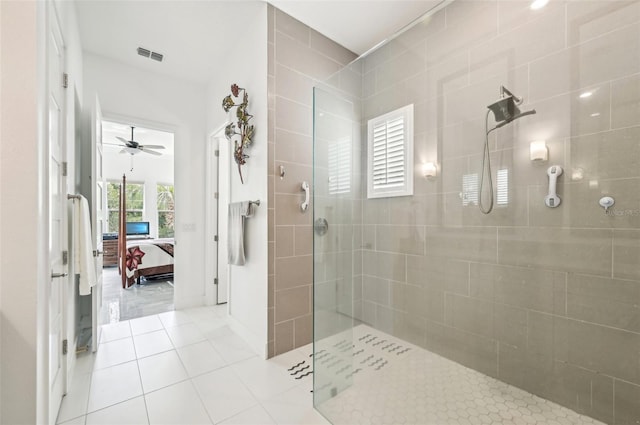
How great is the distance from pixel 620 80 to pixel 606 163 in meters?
0.41

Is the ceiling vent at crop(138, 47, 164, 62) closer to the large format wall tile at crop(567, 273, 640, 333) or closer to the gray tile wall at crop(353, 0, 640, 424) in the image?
the gray tile wall at crop(353, 0, 640, 424)

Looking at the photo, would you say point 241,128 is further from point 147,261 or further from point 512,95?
point 147,261

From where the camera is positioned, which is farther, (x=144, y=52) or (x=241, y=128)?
(x=144, y=52)

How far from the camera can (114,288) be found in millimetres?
4578

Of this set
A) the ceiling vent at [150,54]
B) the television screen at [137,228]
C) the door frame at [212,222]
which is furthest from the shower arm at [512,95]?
the television screen at [137,228]

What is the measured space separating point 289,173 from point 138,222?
6849mm

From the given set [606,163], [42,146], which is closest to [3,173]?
[42,146]

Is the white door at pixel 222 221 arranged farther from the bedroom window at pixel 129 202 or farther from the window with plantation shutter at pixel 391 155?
the bedroom window at pixel 129 202

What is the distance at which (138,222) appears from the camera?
7.45 m

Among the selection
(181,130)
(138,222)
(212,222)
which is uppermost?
(181,130)

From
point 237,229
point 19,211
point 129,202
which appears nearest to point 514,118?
point 237,229

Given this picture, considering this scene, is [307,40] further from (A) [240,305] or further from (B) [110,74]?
(A) [240,305]

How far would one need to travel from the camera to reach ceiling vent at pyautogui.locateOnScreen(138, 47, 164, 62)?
3.01 m

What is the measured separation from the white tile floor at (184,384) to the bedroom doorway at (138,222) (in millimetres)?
1059
